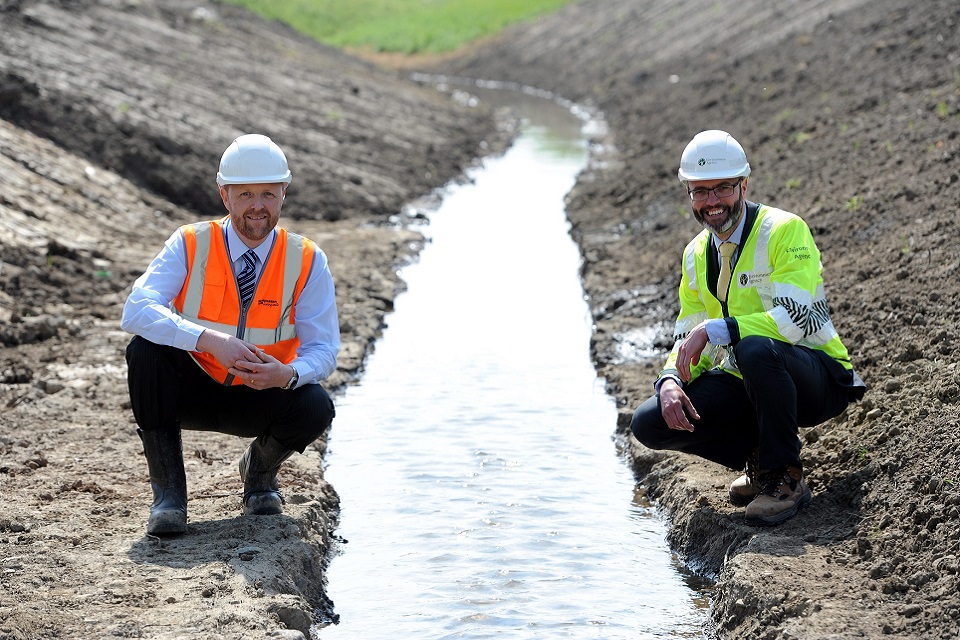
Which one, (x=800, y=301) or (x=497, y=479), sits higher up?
(x=800, y=301)

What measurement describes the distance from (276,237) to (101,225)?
8106mm

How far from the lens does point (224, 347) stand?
546 cm

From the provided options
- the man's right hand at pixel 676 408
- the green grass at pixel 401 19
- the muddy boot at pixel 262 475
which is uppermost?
the green grass at pixel 401 19

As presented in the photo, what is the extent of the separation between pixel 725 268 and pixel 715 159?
54 centimetres

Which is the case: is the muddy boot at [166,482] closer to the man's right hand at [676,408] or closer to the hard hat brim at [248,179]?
the hard hat brim at [248,179]

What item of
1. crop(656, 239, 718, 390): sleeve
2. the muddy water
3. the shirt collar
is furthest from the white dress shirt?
crop(656, 239, 718, 390): sleeve

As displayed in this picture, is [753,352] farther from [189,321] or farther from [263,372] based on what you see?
[189,321]

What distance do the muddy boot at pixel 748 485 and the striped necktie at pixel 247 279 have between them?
8.52 ft

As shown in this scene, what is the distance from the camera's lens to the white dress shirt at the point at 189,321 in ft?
18.1

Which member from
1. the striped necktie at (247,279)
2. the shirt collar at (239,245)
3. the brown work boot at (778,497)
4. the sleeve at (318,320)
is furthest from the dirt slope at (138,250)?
the brown work boot at (778,497)

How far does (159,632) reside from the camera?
4.83 meters

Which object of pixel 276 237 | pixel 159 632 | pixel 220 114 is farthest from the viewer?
pixel 220 114

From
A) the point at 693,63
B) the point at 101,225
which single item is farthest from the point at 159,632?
the point at 693,63

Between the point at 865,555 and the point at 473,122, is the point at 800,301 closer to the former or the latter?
the point at 865,555
